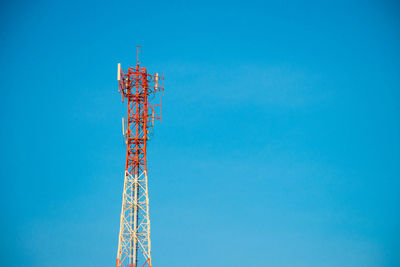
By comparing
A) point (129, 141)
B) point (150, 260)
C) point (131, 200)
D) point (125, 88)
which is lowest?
point (150, 260)

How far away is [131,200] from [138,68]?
47.9ft

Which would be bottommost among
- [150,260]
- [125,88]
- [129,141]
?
[150,260]

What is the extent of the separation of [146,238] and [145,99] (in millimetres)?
15339

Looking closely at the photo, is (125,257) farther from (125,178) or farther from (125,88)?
(125,88)

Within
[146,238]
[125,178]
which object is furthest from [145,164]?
[146,238]

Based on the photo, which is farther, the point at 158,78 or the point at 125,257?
the point at 158,78

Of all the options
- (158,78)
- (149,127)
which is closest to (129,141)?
(149,127)

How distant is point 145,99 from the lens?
82.8 meters

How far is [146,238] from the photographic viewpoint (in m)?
79.1

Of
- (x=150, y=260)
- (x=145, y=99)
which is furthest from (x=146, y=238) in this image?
(x=145, y=99)

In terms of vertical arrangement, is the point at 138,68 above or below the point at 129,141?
above

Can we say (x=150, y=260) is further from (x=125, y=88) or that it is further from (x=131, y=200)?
(x=125, y=88)

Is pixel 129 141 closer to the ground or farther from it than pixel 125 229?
farther from it

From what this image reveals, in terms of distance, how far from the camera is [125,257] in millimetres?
78250
